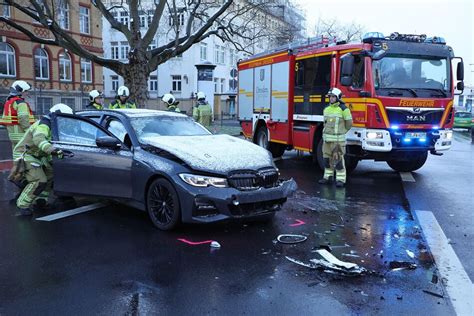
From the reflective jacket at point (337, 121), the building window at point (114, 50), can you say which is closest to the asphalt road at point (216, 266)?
the reflective jacket at point (337, 121)

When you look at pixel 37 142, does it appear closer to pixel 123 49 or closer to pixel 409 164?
pixel 409 164

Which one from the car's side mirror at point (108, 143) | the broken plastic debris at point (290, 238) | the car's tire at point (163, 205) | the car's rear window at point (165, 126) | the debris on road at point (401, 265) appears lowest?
the debris on road at point (401, 265)

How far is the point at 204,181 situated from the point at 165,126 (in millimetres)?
1670

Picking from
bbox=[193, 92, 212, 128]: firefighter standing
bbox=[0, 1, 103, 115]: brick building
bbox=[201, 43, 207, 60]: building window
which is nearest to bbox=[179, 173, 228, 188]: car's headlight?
bbox=[193, 92, 212, 128]: firefighter standing

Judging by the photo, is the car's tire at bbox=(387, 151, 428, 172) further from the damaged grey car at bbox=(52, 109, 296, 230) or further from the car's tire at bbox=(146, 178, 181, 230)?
the car's tire at bbox=(146, 178, 181, 230)

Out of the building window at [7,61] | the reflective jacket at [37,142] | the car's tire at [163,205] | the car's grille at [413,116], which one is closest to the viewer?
the car's tire at [163,205]

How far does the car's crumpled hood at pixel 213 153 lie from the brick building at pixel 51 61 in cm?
2350

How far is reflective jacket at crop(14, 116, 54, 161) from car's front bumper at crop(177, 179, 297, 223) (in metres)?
2.24

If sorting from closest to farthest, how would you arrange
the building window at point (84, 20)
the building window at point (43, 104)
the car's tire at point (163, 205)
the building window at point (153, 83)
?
1. the car's tire at point (163, 205)
2. the building window at point (43, 104)
3. the building window at point (84, 20)
4. the building window at point (153, 83)

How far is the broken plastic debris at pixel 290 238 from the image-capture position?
214 inches

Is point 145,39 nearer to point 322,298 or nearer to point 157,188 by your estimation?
point 157,188

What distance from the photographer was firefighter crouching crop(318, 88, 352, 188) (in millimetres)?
8898

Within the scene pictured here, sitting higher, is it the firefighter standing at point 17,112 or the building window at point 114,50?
the building window at point 114,50

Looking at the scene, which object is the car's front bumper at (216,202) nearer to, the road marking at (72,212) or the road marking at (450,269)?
the road marking at (450,269)
